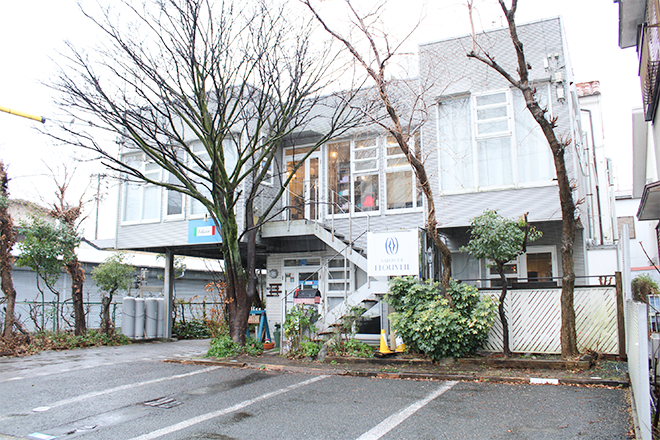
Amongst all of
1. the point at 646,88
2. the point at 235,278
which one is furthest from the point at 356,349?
the point at 646,88

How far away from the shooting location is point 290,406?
684 cm

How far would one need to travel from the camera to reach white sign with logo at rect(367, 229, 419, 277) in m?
10.6

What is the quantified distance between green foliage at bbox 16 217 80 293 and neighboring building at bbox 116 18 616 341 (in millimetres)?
2444

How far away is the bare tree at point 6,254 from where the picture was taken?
13.0 meters

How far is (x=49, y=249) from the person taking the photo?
14.0 metres

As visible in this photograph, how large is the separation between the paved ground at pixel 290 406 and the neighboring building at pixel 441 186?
10.6 ft

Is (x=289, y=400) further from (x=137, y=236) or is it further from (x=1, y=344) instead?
(x=137, y=236)

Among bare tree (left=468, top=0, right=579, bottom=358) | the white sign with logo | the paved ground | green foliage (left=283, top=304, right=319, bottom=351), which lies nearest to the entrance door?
the white sign with logo

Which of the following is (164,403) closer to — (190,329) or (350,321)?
(350,321)

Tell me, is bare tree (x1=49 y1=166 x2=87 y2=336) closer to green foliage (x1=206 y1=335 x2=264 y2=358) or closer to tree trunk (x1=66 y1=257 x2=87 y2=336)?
tree trunk (x1=66 y1=257 x2=87 y2=336)

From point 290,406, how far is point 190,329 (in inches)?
489

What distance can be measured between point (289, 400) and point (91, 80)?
8652 millimetres

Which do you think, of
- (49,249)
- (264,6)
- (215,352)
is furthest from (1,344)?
(264,6)

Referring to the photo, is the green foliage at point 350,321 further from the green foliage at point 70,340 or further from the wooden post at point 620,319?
the green foliage at point 70,340
